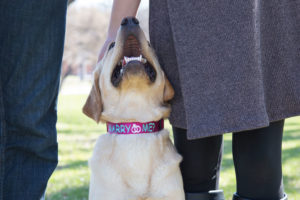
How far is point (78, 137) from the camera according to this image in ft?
28.0

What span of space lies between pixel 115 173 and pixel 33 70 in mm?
678

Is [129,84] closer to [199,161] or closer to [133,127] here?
[133,127]

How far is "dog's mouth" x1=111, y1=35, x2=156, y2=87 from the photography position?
2.34 meters

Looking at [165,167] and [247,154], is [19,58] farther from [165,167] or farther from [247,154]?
[247,154]

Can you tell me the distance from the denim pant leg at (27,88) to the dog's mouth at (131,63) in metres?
0.35

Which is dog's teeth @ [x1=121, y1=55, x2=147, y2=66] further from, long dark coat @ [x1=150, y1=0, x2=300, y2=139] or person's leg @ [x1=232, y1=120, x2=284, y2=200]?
person's leg @ [x1=232, y1=120, x2=284, y2=200]

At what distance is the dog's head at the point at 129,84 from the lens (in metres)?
2.36

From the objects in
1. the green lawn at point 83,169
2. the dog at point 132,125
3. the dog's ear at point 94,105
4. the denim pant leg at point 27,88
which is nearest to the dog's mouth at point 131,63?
the dog at point 132,125

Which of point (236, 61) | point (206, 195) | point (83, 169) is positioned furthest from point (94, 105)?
point (83, 169)

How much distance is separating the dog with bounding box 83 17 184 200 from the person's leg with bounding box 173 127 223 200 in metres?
0.07

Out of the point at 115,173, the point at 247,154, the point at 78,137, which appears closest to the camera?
the point at 247,154

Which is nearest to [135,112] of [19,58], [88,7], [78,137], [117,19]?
[117,19]

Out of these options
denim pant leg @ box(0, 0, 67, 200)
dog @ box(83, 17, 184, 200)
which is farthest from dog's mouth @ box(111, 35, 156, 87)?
denim pant leg @ box(0, 0, 67, 200)

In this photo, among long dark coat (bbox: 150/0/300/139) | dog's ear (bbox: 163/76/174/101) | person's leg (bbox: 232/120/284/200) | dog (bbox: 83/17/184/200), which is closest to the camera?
long dark coat (bbox: 150/0/300/139)
